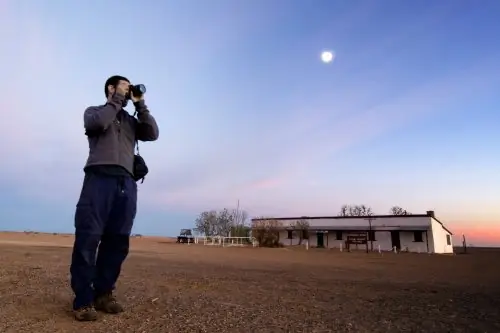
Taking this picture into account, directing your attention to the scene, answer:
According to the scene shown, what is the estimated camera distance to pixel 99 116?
317 cm

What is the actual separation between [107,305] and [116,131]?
1.57 metres

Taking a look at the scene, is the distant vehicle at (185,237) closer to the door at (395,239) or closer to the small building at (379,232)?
the small building at (379,232)

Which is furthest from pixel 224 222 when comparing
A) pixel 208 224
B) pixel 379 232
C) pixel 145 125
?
pixel 145 125

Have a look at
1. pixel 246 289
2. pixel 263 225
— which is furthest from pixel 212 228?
pixel 246 289

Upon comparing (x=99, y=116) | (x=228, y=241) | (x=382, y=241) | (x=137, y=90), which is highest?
(x=137, y=90)

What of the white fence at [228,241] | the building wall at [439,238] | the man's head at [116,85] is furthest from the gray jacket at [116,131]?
the building wall at [439,238]

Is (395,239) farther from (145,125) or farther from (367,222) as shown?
(145,125)

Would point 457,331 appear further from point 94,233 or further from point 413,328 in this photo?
point 94,233

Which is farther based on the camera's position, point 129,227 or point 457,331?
point 129,227

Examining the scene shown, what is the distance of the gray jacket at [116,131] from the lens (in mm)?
3207

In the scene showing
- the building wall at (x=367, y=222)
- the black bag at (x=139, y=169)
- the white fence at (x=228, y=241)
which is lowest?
the white fence at (x=228, y=241)

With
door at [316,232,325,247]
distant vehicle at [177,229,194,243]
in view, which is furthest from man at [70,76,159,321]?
door at [316,232,325,247]

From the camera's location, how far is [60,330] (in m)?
2.53

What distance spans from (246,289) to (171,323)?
2.10 metres
